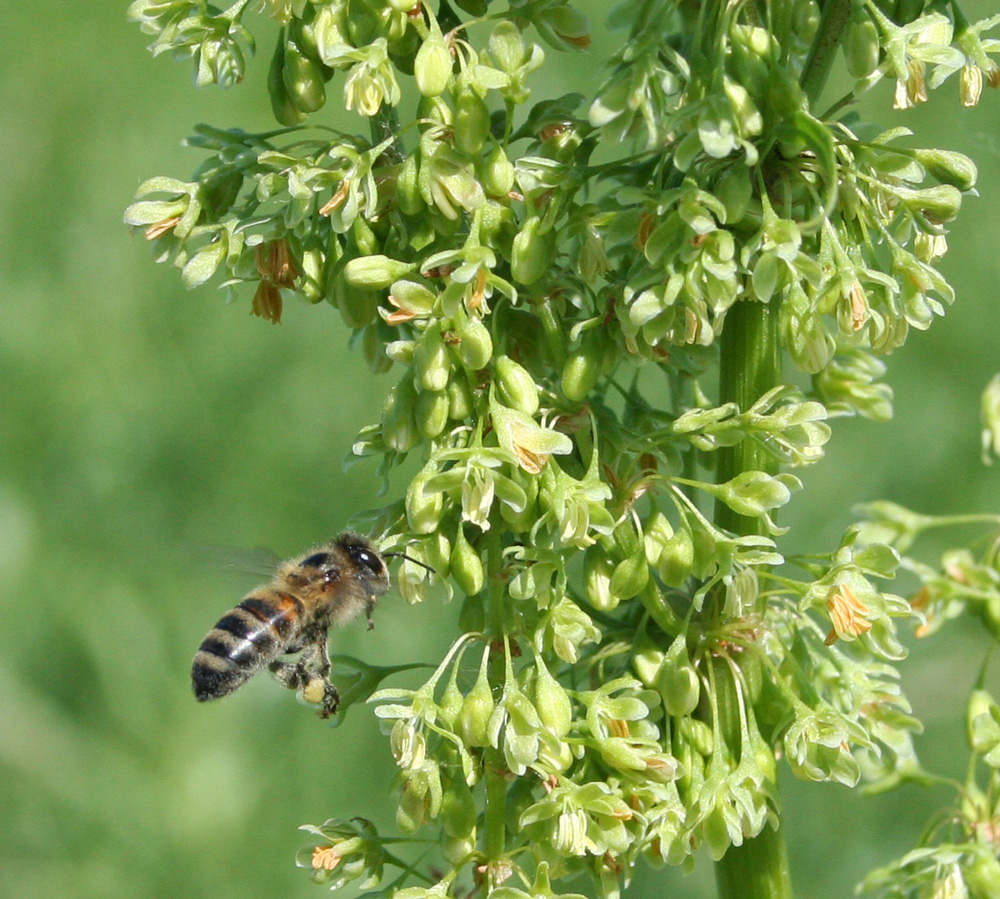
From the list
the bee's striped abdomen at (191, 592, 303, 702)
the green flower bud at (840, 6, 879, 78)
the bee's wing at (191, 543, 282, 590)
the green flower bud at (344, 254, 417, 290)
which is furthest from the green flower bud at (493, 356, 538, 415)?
the bee's wing at (191, 543, 282, 590)

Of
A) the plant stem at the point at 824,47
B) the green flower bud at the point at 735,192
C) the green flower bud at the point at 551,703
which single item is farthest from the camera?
the green flower bud at the point at 551,703

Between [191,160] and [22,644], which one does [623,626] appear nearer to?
[22,644]

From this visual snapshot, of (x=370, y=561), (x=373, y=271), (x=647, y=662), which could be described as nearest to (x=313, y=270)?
(x=373, y=271)

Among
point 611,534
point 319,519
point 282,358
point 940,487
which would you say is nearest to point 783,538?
point 940,487

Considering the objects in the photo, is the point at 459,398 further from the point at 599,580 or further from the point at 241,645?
the point at 241,645

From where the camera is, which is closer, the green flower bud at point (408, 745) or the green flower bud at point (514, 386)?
the green flower bud at point (514, 386)

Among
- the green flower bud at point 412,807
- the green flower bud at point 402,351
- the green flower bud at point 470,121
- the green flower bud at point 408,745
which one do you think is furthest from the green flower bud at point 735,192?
the green flower bud at point 412,807

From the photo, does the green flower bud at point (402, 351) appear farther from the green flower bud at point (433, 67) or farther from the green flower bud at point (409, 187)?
the green flower bud at point (433, 67)
